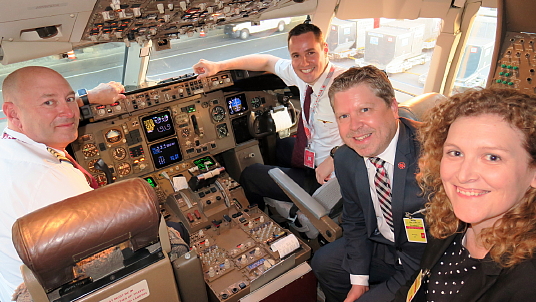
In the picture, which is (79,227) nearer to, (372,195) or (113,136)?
(372,195)

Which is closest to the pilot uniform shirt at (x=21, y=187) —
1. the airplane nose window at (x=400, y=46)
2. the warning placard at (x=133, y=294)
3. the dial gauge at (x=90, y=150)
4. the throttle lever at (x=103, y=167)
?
the warning placard at (x=133, y=294)

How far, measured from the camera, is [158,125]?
3.12 m

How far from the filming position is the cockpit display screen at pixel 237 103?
3436 millimetres

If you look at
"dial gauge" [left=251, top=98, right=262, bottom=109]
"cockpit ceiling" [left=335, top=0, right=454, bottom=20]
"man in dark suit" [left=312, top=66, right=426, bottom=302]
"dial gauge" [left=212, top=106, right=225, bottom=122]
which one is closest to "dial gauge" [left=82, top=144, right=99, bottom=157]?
"dial gauge" [left=212, top=106, right=225, bottom=122]

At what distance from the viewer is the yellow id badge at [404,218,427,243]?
1.66 m

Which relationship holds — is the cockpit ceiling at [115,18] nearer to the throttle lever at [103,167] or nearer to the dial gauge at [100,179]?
the throttle lever at [103,167]

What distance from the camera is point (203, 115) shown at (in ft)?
10.9

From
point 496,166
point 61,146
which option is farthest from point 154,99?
point 496,166

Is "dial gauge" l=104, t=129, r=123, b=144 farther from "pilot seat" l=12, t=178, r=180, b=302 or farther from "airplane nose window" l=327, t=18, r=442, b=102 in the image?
"airplane nose window" l=327, t=18, r=442, b=102

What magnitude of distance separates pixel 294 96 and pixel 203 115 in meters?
1.10

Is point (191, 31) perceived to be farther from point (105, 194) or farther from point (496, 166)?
point (496, 166)

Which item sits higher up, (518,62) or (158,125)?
(518,62)

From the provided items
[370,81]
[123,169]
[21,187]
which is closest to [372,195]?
[370,81]

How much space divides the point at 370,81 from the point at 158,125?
6.88ft
